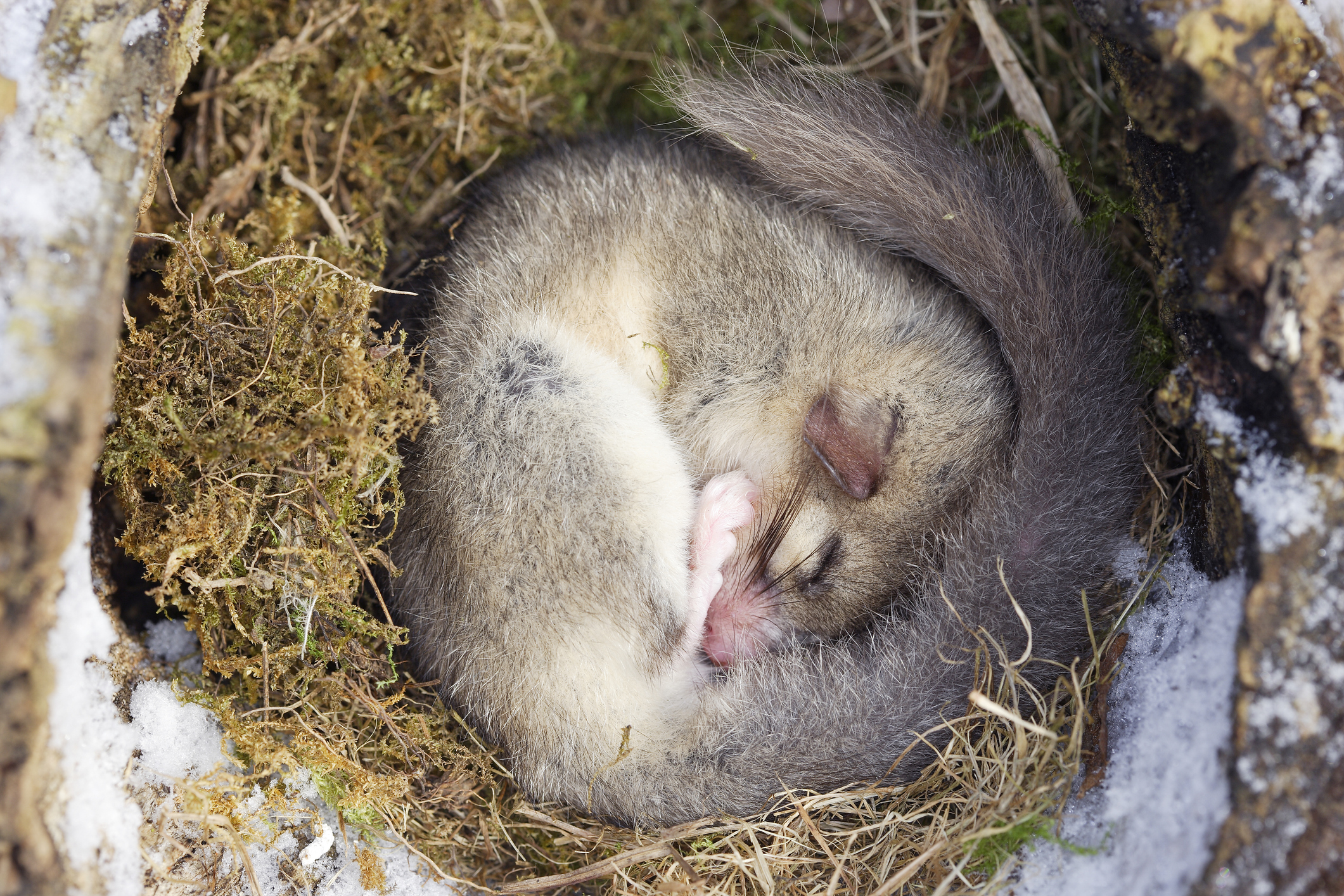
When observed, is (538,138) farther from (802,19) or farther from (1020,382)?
(1020,382)

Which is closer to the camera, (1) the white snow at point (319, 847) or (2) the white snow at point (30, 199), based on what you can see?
(2) the white snow at point (30, 199)

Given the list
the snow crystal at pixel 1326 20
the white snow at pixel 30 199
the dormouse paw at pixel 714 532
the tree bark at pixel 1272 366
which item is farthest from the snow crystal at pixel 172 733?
the snow crystal at pixel 1326 20

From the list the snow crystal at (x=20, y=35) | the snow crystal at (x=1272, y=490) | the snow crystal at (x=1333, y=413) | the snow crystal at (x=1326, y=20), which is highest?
the snow crystal at (x=1326, y=20)

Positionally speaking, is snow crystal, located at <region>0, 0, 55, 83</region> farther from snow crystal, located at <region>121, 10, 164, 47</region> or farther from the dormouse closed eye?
the dormouse closed eye

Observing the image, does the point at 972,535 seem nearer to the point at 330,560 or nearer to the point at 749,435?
the point at 749,435

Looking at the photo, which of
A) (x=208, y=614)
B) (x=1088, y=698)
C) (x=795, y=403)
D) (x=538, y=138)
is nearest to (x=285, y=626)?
(x=208, y=614)

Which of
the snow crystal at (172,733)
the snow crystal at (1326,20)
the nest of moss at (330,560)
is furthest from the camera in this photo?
the nest of moss at (330,560)

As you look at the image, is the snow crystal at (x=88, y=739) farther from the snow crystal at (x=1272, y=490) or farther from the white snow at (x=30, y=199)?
the snow crystal at (x=1272, y=490)
